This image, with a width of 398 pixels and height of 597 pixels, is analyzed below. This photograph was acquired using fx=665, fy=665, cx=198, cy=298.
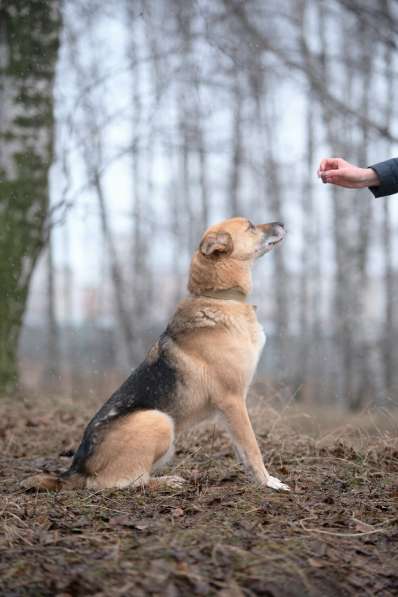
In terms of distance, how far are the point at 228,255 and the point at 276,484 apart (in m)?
1.77

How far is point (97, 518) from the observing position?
3.73 meters

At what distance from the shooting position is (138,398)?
4.63 m

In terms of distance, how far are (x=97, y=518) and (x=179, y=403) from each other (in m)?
1.17

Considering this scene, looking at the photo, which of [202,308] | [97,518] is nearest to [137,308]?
[202,308]

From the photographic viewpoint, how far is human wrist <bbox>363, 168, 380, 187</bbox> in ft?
13.6

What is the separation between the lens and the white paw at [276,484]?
4389 mm

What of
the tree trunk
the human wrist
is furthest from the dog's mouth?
the tree trunk

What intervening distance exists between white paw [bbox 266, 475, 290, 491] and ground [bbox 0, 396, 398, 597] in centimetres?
6

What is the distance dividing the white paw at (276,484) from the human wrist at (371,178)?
204cm

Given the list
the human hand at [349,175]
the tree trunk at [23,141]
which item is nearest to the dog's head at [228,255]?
A: the human hand at [349,175]

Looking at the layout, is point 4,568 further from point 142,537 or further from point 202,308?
point 202,308

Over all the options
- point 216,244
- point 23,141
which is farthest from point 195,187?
point 216,244

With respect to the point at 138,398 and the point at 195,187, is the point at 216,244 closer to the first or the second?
the point at 138,398

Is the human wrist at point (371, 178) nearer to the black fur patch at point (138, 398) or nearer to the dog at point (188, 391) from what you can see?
the dog at point (188, 391)
